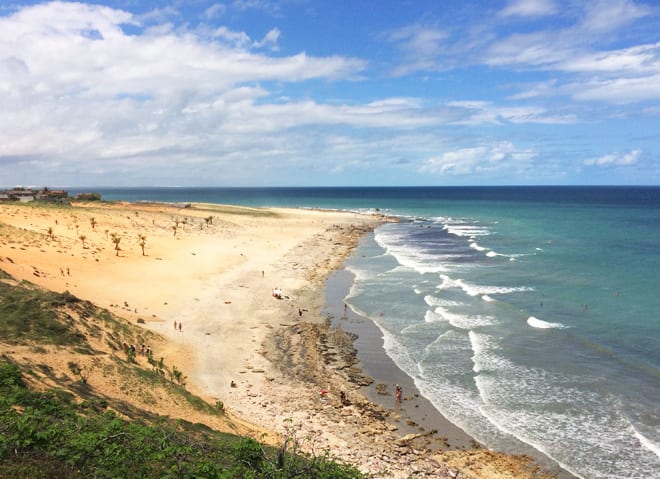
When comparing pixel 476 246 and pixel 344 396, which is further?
pixel 476 246

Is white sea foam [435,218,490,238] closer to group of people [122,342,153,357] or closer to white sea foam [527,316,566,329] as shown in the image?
white sea foam [527,316,566,329]

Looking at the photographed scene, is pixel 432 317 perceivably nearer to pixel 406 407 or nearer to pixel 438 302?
pixel 438 302

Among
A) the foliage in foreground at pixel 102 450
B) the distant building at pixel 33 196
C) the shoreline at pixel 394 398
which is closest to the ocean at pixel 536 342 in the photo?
the shoreline at pixel 394 398

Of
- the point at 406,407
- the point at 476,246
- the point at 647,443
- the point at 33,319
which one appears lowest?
the point at 647,443

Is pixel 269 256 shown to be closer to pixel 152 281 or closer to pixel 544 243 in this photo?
pixel 152 281

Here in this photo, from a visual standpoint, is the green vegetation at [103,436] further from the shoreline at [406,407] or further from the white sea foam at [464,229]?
the white sea foam at [464,229]

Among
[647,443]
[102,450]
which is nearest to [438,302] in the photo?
[647,443]

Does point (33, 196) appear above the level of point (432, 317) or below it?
above
